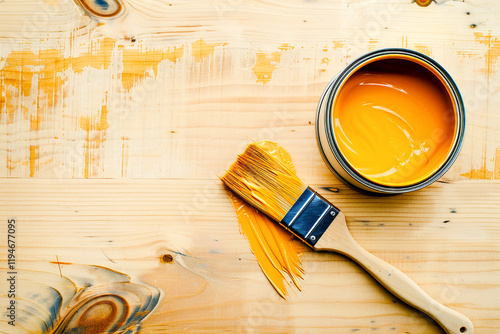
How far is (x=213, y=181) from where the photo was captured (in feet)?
2.53

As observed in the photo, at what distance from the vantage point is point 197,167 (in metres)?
0.77

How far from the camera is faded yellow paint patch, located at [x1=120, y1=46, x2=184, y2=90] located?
78 centimetres

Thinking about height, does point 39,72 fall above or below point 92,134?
above

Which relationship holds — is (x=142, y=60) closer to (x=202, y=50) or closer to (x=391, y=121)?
(x=202, y=50)

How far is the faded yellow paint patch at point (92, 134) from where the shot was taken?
0.77 metres

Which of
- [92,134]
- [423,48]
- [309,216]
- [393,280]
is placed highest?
[423,48]

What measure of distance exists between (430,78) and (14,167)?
87 cm

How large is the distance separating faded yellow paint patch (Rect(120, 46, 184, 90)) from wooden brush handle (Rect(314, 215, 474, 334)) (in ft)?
1.59

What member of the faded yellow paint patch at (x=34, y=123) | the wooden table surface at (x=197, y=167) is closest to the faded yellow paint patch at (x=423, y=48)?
the wooden table surface at (x=197, y=167)

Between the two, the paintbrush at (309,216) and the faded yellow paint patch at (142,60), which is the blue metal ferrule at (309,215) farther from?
the faded yellow paint patch at (142,60)

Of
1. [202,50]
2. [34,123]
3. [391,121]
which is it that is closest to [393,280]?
[391,121]

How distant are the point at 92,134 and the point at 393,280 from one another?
69 centimetres

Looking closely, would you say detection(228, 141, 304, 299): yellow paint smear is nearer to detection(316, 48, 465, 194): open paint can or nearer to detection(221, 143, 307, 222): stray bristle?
detection(221, 143, 307, 222): stray bristle

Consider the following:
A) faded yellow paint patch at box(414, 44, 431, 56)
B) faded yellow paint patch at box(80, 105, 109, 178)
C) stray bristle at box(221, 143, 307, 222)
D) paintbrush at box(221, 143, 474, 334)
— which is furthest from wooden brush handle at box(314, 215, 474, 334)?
faded yellow paint patch at box(80, 105, 109, 178)
